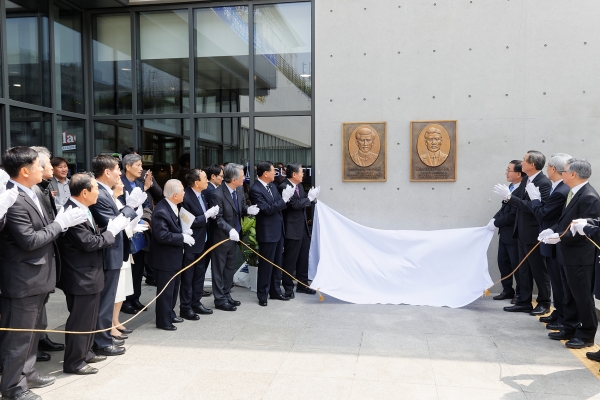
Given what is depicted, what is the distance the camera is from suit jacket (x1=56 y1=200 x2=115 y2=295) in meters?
4.16

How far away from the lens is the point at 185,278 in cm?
601

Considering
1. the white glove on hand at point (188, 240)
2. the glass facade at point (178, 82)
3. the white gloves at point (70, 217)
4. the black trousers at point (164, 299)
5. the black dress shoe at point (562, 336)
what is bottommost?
the black dress shoe at point (562, 336)

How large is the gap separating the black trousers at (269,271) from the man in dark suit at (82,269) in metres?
2.71

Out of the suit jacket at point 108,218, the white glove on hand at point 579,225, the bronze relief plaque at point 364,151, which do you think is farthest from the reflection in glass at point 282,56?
the white glove on hand at point 579,225

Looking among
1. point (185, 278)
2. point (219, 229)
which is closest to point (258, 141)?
point (219, 229)

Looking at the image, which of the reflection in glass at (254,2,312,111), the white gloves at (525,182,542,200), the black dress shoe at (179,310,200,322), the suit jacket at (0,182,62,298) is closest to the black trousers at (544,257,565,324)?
the white gloves at (525,182,542,200)

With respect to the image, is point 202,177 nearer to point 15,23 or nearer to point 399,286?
point 399,286

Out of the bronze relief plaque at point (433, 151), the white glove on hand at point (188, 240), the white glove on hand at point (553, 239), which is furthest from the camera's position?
the bronze relief plaque at point (433, 151)

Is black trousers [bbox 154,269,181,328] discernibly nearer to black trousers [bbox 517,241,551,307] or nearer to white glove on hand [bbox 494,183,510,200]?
white glove on hand [bbox 494,183,510,200]

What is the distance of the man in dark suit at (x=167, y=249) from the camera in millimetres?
5426

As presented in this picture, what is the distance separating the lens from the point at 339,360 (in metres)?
4.62

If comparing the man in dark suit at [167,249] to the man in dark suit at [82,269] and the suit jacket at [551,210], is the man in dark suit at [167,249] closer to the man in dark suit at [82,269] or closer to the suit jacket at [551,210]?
the man in dark suit at [82,269]

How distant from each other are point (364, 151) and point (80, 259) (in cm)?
479

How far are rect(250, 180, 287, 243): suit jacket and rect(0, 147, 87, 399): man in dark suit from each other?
3.01 m
